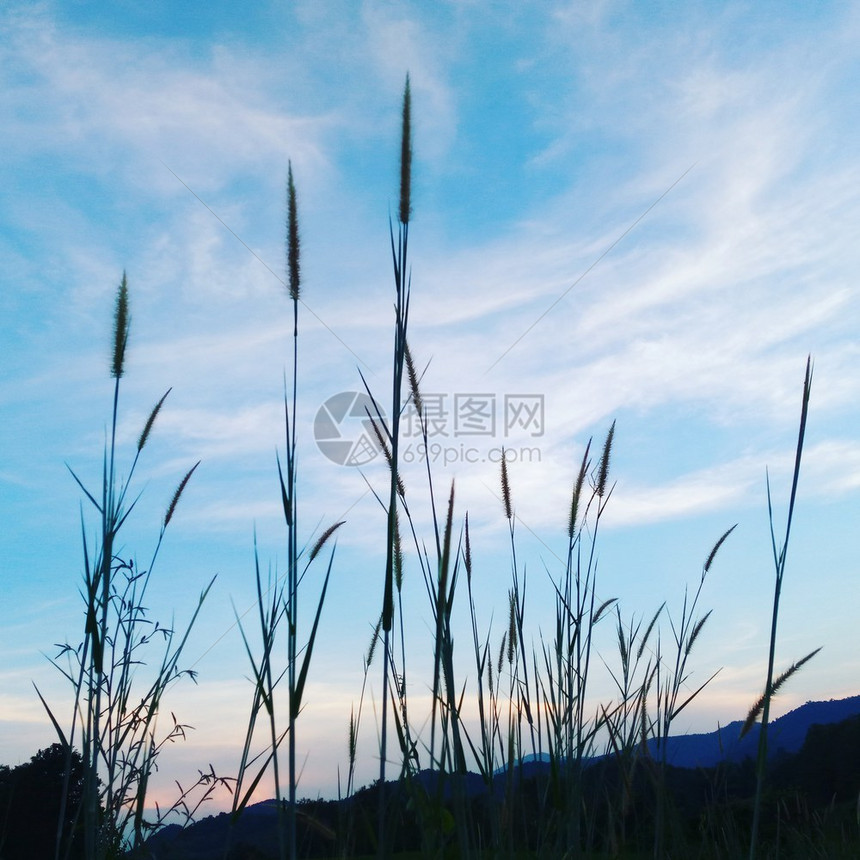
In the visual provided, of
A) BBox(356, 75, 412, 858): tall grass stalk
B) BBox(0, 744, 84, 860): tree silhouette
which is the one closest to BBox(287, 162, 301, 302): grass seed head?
BBox(356, 75, 412, 858): tall grass stalk

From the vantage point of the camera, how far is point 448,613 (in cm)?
157

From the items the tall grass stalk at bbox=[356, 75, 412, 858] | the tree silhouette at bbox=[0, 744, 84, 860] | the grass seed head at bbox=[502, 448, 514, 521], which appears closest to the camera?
the tall grass stalk at bbox=[356, 75, 412, 858]

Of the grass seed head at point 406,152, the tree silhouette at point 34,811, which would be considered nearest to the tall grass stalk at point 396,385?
the grass seed head at point 406,152

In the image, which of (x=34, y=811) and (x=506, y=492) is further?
(x=34, y=811)

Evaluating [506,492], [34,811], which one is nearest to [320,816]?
[506,492]

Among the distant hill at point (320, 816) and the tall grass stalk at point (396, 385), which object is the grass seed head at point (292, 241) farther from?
the distant hill at point (320, 816)

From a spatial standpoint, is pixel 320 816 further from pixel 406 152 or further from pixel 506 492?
pixel 406 152

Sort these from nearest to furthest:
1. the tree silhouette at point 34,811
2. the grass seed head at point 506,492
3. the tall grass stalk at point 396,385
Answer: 1. the tall grass stalk at point 396,385
2. the grass seed head at point 506,492
3. the tree silhouette at point 34,811

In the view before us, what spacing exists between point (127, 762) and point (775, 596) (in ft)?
6.13

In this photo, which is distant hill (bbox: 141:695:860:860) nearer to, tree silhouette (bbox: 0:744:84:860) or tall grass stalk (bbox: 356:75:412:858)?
tall grass stalk (bbox: 356:75:412:858)

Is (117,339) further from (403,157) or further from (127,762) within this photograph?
(127,762)

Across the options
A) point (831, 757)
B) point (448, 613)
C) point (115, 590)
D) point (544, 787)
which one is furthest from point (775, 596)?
point (831, 757)

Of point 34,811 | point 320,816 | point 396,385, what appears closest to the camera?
point 396,385

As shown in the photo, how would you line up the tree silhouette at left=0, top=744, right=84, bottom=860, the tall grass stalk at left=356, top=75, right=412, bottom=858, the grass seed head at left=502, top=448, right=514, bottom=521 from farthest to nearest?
the tree silhouette at left=0, top=744, right=84, bottom=860 → the grass seed head at left=502, top=448, right=514, bottom=521 → the tall grass stalk at left=356, top=75, right=412, bottom=858
